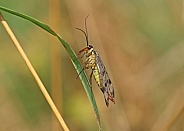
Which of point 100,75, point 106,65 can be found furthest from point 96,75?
point 106,65

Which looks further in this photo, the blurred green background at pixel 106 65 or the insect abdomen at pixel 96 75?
the blurred green background at pixel 106 65

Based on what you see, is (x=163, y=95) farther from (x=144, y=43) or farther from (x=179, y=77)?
(x=144, y=43)

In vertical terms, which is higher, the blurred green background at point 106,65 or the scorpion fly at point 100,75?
the blurred green background at point 106,65

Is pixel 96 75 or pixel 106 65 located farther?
pixel 106 65

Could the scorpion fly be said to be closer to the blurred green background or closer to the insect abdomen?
the insect abdomen

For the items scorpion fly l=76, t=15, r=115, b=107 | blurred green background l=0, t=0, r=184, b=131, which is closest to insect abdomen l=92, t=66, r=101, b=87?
scorpion fly l=76, t=15, r=115, b=107

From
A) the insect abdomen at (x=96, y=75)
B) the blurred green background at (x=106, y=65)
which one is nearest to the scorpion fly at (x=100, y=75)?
the insect abdomen at (x=96, y=75)

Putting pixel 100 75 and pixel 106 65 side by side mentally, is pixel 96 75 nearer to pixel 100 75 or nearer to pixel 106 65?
pixel 100 75

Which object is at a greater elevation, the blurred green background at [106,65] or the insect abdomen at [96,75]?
the blurred green background at [106,65]

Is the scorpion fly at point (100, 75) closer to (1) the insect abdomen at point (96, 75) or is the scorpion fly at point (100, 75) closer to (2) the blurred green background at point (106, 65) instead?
(1) the insect abdomen at point (96, 75)
